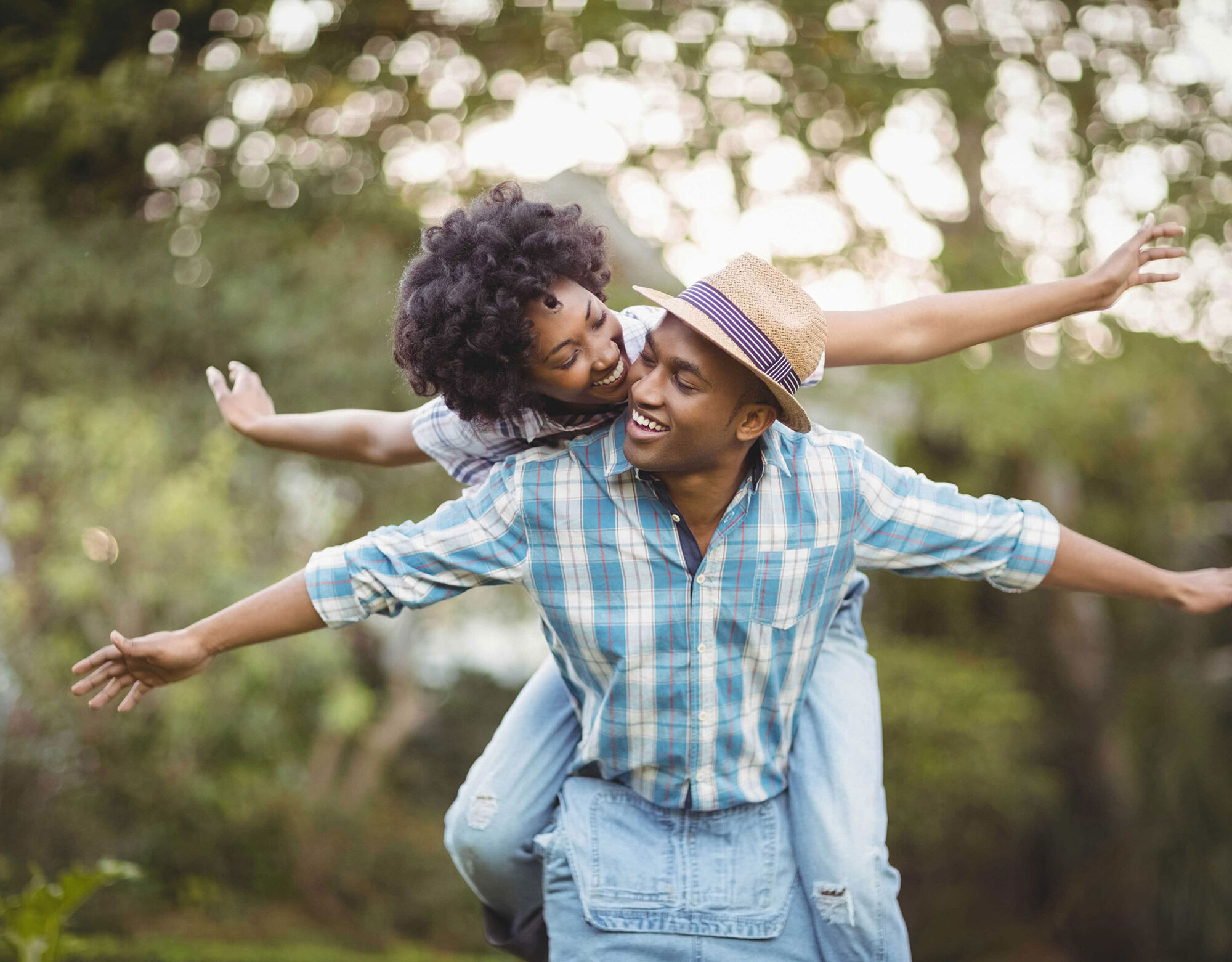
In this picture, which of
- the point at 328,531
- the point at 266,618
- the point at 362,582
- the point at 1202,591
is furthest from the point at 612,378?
the point at 328,531

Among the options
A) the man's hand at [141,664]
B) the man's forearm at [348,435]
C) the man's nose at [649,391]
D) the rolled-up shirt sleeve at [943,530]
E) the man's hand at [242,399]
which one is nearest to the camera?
the man's nose at [649,391]

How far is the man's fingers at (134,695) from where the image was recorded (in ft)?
8.05

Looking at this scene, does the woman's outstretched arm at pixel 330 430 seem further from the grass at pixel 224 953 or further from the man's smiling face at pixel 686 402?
the grass at pixel 224 953

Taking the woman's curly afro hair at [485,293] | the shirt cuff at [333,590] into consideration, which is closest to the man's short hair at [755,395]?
the woman's curly afro hair at [485,293]

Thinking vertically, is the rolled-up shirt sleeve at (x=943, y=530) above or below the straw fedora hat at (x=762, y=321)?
below

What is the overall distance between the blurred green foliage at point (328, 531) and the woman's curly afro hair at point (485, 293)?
3.04m

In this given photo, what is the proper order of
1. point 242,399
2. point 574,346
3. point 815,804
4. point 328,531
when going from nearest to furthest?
point 574,346 → point 815,804 → point 242,399 → point 328,531

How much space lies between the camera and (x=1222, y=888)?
309 inches

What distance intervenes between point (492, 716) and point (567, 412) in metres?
9.35

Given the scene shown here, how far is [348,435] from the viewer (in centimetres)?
A: 304

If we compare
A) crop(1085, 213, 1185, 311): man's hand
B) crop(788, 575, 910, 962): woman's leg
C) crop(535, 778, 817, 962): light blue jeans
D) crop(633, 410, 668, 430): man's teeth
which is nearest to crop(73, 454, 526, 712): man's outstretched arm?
crop(633, 410, 668, 430): man's teeth

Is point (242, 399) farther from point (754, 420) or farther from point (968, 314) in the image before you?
point (968, 314)

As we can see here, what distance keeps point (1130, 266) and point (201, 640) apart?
7.69 feet

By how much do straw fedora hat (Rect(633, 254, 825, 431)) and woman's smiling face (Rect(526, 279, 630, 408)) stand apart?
5.5 inches
